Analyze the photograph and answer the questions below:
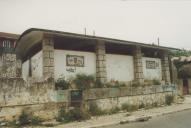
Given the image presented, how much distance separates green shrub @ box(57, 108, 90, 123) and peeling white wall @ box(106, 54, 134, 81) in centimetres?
366

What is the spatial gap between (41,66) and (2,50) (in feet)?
7.57

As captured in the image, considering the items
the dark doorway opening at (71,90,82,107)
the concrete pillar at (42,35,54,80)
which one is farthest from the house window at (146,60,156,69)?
the concrete pillar at (42,35,54,80)

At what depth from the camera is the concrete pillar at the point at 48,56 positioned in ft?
41.5

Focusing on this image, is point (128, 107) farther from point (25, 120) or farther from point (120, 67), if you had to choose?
point (25, 120)

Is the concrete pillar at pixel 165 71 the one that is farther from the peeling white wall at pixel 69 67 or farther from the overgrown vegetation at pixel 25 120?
the overgrown vegetation at pixel 25 120

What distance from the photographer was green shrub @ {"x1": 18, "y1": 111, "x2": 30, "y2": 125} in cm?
1086

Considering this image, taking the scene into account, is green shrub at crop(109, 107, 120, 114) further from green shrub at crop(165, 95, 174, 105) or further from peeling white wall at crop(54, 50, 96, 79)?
green shrub at crop(165, 95, 174, 105)

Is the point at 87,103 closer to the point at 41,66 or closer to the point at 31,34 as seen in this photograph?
the point at 41,66

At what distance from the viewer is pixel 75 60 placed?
14.2m

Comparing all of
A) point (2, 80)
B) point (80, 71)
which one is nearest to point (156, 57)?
point (80, 71)

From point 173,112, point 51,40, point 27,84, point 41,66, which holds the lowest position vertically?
point 173,112

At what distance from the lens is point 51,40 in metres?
13.1

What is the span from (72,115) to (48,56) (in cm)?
310

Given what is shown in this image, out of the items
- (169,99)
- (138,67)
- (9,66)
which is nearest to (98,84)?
(138,67)
